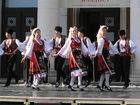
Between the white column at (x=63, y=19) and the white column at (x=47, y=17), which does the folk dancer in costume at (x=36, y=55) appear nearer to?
the white column at (x=47, y=17)

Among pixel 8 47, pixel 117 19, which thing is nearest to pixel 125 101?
pixel 8 47

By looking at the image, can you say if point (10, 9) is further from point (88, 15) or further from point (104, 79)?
point (104, 79)

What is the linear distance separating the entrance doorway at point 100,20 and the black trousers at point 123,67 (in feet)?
7.55

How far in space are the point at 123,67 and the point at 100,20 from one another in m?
4.41

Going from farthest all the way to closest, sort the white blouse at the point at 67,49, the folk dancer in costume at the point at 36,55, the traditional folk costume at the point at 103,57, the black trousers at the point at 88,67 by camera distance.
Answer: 1. the black trousers at the point at 88,67
2. the folk dancer in costume at the point at 36,55
3. the white blouse at the point at 67,49
4. the traditional folk costume at the point at 103,57

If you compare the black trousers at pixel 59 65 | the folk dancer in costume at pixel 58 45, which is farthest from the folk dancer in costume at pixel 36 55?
the folk dancer in costume at pixel 58 45

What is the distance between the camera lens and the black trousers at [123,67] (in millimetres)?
15398

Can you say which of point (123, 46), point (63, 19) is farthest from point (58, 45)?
point (63, 19)

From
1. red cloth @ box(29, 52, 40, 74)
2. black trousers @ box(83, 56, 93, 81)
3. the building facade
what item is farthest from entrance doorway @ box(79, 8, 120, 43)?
red cloth @ box(29, 52, 40, 74)

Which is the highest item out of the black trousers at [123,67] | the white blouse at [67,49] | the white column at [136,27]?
the white column at [136,27]

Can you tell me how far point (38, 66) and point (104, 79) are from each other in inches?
83.2

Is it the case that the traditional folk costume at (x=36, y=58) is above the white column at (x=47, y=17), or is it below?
below

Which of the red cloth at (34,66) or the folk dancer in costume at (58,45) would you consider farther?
the folk dancer in costume at (58,45)

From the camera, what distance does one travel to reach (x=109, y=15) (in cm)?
1948
